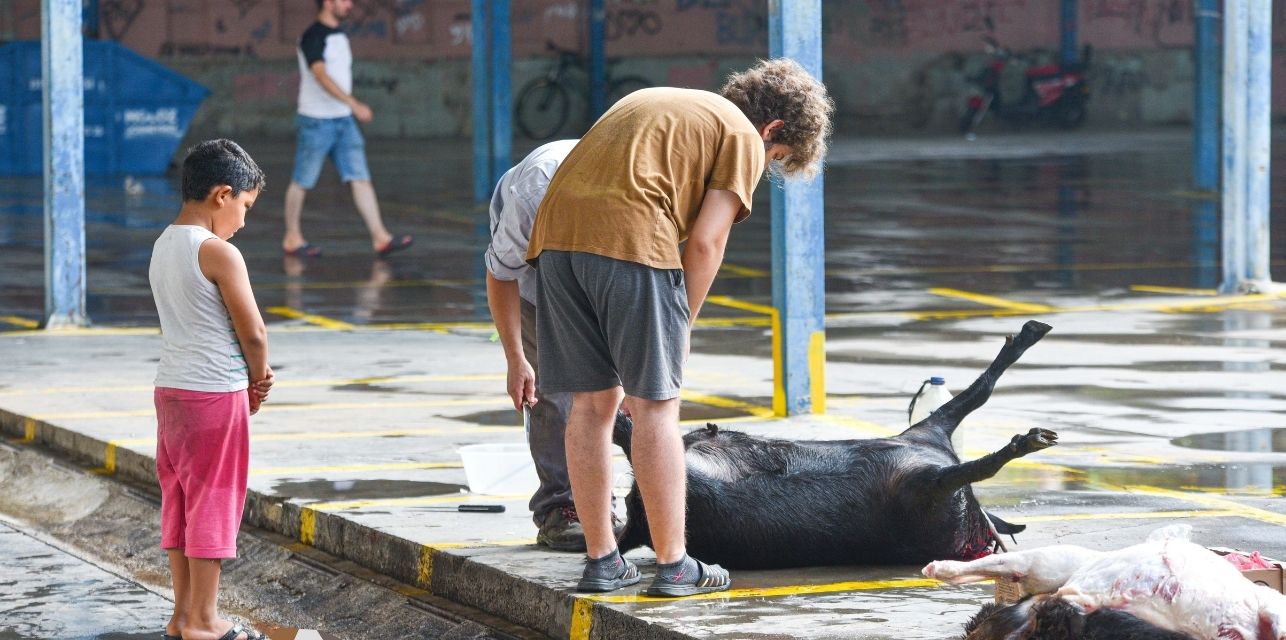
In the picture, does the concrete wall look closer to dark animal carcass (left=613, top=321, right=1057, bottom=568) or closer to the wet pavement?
the wet pavement

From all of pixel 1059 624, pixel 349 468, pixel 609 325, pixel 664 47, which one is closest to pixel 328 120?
pixel 349 468

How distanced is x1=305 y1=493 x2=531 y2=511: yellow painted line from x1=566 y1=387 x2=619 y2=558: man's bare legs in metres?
1.53

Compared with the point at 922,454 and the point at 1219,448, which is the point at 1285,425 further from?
the point at 922,454

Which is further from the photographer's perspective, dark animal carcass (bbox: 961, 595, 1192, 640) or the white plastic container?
the white plastic container

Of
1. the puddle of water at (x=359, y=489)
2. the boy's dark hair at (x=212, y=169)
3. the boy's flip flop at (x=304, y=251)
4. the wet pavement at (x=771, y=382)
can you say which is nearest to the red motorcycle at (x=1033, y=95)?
the wet pavement at (x=771, y=382)

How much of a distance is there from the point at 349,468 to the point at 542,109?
25.1m

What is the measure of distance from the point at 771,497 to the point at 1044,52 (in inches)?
1191

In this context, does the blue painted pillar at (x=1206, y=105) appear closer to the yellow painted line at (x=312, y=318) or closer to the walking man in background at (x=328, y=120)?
the walking man in background at (x=328, y=120)

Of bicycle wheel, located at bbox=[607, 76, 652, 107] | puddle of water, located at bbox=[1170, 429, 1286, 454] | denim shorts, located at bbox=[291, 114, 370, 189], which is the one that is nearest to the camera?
puddle of water, located at bbox=[1170, 429, 1286, 454]

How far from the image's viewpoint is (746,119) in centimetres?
549

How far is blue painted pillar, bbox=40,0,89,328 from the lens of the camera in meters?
11.8

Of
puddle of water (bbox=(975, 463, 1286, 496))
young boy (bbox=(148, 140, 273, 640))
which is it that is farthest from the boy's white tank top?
puddle of water (bbox=(975, 463, 1286, 496))

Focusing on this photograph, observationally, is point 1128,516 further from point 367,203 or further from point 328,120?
point 328,120

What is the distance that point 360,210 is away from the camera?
53.6 ft
